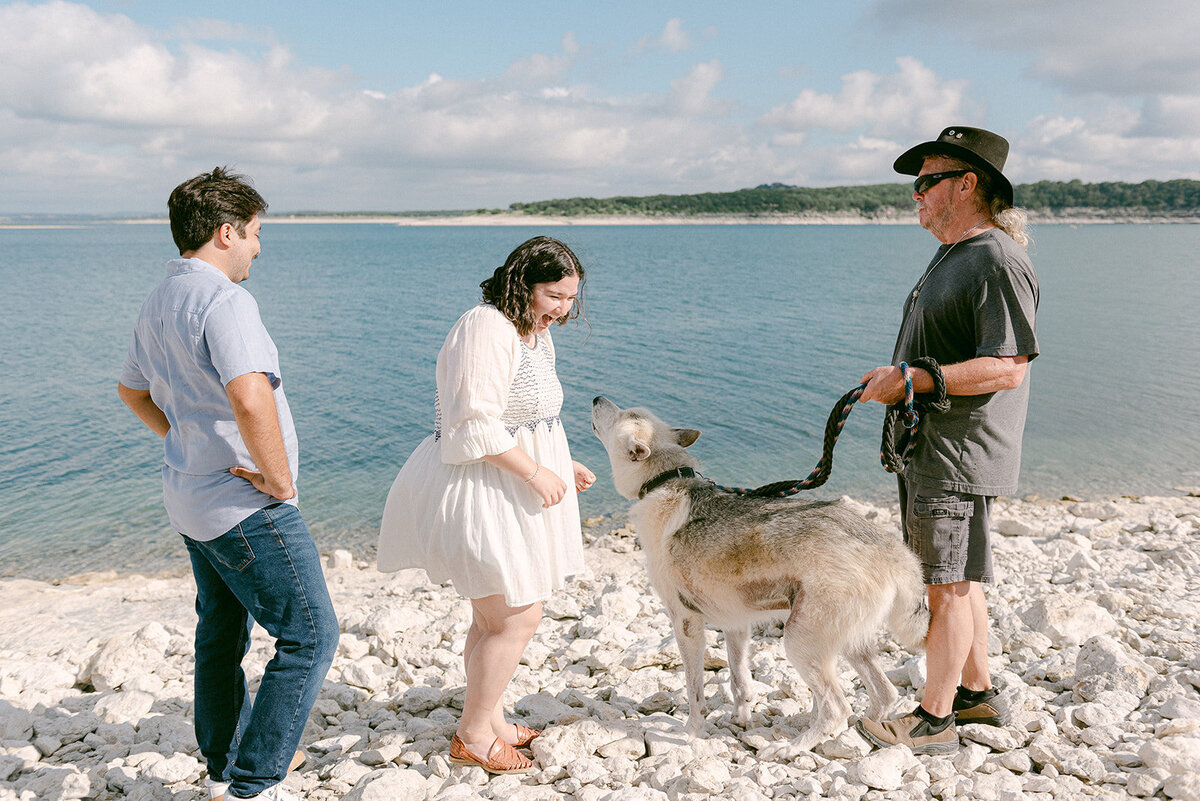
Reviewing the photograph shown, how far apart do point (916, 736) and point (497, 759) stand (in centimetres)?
221

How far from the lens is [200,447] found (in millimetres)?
3174

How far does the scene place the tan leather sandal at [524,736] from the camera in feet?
13.6

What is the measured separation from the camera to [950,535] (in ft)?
12.4

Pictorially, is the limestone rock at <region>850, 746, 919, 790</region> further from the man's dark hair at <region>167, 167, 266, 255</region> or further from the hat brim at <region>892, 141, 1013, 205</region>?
the man's dark hair at <region>167, 167, 266, 255</region>

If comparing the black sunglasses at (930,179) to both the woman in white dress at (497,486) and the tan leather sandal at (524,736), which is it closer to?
the woman in white dress at (497,486)

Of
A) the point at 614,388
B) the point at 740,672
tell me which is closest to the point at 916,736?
the point at 740,672

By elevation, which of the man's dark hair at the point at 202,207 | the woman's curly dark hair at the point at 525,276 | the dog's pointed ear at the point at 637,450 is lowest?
the dog's pointed ear at the point at 637,450

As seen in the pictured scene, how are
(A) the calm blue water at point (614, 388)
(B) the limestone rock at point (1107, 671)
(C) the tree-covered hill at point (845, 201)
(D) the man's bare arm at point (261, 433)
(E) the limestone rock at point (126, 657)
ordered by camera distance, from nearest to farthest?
(D) the man's bare arm at point (261, 433)
(B) the limestone rock at point (1107, 671)
(E) the limestone rock at point (126, 657)
(A) the calm blue water at point (614, 388)
(C) the tree-covered hill at point (845, 201)

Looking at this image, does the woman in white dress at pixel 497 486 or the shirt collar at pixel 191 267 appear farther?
the woman in white dress at pixel 497 486

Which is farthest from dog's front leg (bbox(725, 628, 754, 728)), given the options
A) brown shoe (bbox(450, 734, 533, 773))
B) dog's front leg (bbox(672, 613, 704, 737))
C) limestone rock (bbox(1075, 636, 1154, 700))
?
limestone rock (bbox(1075, 636, 1154, 700))

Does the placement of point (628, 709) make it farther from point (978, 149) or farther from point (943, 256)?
point (978, 149)

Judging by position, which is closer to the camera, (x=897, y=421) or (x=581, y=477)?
(x=897, y=421)

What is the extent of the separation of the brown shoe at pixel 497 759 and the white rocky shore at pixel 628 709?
0.06 meters

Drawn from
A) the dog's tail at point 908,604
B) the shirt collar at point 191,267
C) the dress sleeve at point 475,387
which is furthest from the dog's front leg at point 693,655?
the shirt collar at point 191,267
